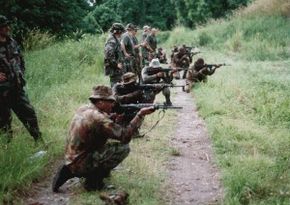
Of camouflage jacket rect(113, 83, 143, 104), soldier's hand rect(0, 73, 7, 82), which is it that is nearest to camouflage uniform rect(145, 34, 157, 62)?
camouflage jacket rect(113, 83, 143, 104)

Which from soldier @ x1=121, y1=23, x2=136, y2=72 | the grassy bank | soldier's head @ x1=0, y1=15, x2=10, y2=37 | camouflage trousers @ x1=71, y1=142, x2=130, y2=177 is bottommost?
the grassy bank

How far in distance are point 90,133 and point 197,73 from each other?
9.54 m

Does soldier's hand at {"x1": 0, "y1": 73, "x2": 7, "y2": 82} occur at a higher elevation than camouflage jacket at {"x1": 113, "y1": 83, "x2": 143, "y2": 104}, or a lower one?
higher

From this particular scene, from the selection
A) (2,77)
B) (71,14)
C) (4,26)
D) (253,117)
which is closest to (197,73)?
(253,117)

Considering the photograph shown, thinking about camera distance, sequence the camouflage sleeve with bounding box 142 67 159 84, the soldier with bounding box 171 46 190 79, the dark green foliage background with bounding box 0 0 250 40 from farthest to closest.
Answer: the dark green foliage background with bounding box 0 0 250 40, the soldier with bounding box 171 46 190 79, the camouflage sleeve with bounding box 142 67 159 84

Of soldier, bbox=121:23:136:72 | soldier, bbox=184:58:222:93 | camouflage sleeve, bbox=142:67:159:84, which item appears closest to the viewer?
camouflage sleeve, bbox=142:67:159:84

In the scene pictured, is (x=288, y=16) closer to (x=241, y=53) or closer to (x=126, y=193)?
(x=241, y=53)

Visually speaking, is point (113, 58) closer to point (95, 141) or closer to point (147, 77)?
point (147, 77)

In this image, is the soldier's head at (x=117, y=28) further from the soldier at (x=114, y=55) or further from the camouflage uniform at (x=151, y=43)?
the camouflage uniform at (x=151, y=43)

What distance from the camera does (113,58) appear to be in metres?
10.5

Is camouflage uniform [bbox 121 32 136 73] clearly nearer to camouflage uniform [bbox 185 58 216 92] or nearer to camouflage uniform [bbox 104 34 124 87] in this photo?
camouflage uniform [bbox 104 34 124 87]

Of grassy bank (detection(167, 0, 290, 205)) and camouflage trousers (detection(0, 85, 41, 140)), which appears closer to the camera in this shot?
grassy bank (detection(167, 0, 290, 205))

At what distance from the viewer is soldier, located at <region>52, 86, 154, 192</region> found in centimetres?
614

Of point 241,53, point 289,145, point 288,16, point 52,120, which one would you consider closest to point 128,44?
point 52,120
